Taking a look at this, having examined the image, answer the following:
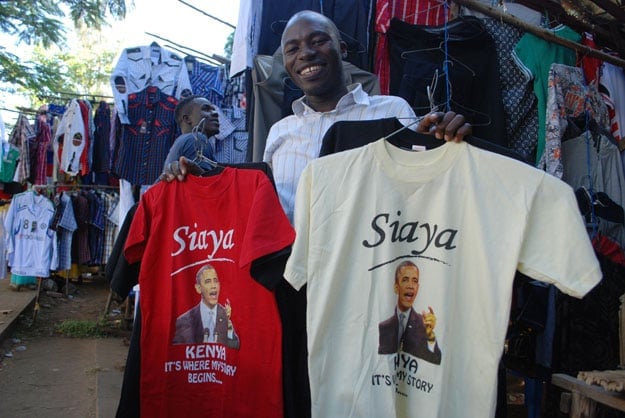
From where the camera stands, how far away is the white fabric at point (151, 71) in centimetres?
593

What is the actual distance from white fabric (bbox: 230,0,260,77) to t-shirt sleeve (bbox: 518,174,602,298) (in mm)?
2248

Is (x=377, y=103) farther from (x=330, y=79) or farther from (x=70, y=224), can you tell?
(x=70, y=224)

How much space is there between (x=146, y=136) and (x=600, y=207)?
4833mm

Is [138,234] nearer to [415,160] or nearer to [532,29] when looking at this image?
[415,160]

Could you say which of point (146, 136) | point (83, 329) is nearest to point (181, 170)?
point (146, 136)

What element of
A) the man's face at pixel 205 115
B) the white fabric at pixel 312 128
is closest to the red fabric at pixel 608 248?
the white fabric at pixel 312 128

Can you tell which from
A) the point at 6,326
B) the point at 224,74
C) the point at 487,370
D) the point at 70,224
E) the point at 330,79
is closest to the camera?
the point at 487,370

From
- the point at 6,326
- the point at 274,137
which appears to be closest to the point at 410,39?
the point at 274,137

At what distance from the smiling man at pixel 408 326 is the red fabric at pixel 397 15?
1891mm

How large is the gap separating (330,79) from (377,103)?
A: 0.84 ft

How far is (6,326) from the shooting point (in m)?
5.98

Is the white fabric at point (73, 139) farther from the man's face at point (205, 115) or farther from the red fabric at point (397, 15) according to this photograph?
the red fabric at point (397, 15)

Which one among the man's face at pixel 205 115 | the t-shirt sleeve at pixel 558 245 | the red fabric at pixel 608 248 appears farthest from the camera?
the man's face at pixel 205 115

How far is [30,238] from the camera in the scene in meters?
6.84
